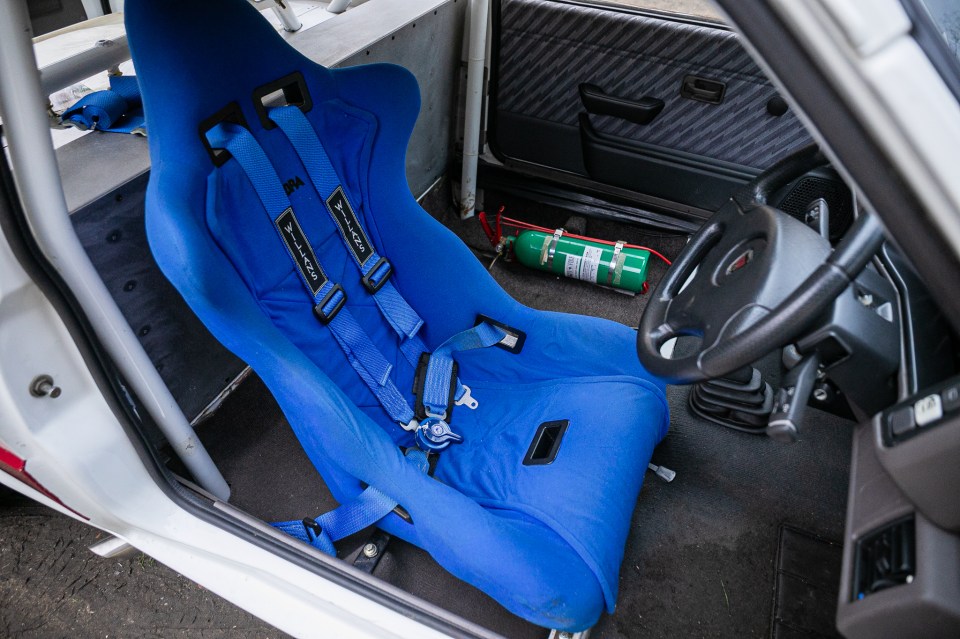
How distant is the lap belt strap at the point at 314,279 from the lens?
3.26 ft

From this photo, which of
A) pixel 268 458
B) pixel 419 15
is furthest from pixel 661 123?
pixel 268 458

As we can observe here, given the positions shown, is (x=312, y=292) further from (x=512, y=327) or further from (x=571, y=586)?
(x=571, y=586)

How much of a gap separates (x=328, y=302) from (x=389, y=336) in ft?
0.64

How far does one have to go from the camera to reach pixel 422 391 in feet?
4.37

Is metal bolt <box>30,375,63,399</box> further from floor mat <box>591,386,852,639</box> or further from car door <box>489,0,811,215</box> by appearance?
car door <box>489,0,811,215</box>

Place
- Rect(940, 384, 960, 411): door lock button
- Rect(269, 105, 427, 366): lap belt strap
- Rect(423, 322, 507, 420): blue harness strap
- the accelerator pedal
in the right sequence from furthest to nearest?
the accelerator pedal < Rect(423, 322, 507, 420): blue harness strap < Rect(269, 105, 427, 366): lap belt strap < Rect(940, 384, 960, 411): door lock button

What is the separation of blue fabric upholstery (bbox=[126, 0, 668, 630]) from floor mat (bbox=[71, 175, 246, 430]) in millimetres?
209

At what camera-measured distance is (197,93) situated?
0.89m

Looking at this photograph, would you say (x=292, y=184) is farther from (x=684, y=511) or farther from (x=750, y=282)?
(x=684, y=511)

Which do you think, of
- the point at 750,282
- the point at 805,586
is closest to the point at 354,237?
the point at 750,282

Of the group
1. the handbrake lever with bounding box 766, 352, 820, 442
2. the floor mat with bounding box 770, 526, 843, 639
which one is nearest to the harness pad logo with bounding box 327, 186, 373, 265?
the handbrake lever with bounding box 766, 352, 820, 442

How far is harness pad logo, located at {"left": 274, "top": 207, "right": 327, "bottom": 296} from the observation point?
111 cm

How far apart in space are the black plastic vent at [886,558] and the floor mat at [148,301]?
Answer: 3.87ft

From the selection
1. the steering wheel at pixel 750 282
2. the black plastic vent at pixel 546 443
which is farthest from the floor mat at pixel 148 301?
the steering wheel at pixel 750 282
